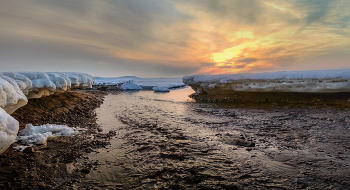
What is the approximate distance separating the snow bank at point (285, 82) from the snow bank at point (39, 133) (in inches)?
425

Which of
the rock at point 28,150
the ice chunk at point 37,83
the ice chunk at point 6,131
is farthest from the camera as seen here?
the ice chunk at point 37,83

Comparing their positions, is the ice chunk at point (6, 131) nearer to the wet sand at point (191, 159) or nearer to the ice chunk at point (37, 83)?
the wet sand at point (191, 159)

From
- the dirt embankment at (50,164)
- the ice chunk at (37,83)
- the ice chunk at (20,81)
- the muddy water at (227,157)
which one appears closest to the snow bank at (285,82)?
the muddy water at (227,157)

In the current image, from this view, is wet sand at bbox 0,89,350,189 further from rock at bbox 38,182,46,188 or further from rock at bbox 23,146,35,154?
rock at bbox 23,146,35,154

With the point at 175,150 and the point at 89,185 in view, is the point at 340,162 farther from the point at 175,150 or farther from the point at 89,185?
the point at 89,185

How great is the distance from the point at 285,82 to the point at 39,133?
40.2 ft

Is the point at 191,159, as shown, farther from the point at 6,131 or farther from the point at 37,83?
the point at 37,83

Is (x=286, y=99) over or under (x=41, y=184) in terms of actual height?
over

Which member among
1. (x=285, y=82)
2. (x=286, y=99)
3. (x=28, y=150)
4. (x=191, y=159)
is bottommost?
(x=191, y=159)

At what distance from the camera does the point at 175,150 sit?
4.46 metres

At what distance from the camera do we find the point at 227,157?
4.03 m

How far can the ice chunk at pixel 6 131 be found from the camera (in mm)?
2733

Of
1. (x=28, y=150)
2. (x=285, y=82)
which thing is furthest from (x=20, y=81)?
(x=285, y=82)

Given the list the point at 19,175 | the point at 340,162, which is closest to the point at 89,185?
the point at 19,175
